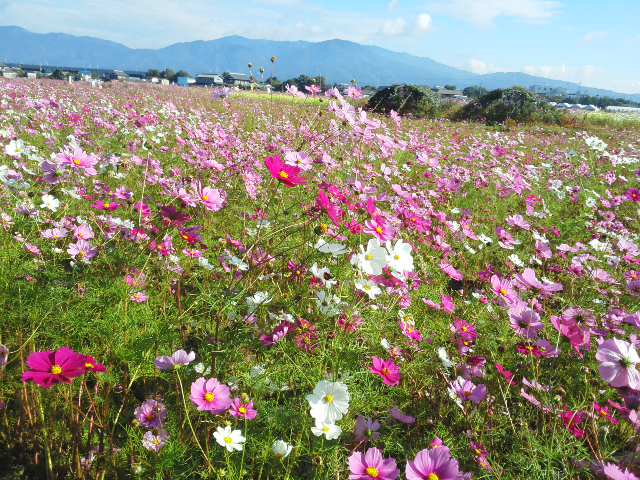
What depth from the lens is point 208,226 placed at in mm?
2807

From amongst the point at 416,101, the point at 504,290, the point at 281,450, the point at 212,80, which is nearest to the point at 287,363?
the point at 281,450

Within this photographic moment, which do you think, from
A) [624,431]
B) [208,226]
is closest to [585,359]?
[624,431]

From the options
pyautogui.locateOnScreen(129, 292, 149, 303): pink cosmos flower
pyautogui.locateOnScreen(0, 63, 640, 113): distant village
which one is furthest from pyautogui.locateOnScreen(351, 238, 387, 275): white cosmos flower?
pyautogui.locateOnScreen(0, 63, 640, 113): distant village

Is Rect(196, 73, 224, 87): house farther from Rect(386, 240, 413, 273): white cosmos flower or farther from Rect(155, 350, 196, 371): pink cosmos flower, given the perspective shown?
Rect(155, 350, 196, 371): pink cosmos flower

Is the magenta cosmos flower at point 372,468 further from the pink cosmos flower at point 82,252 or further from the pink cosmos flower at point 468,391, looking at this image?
the pink cosmos flower at point 82,252

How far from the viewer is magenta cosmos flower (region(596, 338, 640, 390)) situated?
106 cm

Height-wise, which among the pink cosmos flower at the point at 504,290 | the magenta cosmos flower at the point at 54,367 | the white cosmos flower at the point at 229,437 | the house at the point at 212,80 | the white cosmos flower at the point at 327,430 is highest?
the house at the point at 212,80

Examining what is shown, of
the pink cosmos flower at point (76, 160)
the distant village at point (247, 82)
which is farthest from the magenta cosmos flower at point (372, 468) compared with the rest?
the distant village at point (247, 82)

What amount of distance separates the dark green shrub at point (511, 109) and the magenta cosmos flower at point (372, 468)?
53.6 ft

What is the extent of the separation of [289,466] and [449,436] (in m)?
0.60

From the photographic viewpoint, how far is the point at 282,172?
134 cm

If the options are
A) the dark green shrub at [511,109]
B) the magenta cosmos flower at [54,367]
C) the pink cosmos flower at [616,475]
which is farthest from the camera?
the dark green shrub at [511,109]

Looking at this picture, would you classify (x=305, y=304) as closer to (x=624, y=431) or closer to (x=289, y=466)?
(x=289, y=466)

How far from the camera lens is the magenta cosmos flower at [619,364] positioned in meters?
1.06
